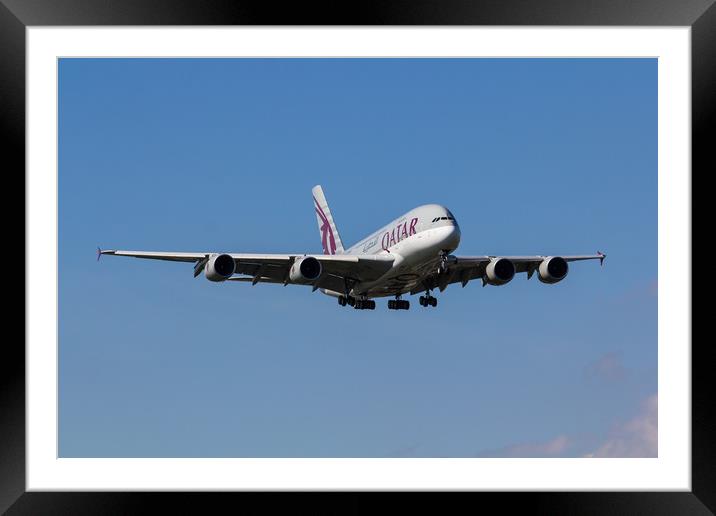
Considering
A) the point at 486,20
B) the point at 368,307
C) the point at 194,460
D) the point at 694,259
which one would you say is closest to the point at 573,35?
the point at 486,20

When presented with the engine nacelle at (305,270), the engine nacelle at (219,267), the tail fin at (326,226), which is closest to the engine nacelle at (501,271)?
the engine nacelle at (305,270)

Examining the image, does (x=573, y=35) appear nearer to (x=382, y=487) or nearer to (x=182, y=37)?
(x=182, y=37)

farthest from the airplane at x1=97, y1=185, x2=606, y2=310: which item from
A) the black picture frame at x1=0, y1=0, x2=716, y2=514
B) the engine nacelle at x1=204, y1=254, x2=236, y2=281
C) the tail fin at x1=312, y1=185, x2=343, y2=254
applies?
the black picture frame at x1=0, y1=0, x2=716, y2=514

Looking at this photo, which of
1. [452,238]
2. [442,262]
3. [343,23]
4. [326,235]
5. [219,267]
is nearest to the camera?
[343,23]

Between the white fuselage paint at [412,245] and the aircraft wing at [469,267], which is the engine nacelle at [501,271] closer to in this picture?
the aircraft wing at [469,267]

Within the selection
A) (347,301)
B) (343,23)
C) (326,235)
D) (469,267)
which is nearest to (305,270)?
(347,301)

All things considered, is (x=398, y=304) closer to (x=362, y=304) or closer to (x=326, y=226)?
(x=362, y=304)
